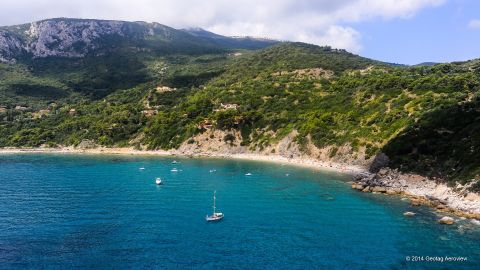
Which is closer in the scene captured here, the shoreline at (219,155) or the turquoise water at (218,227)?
the turquoise water at (218,227)

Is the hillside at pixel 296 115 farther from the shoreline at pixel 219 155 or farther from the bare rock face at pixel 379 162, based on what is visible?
the shoreline at pixel 219 155

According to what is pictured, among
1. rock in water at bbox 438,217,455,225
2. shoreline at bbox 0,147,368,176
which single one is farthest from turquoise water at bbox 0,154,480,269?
shoreline at bbox 0,147,368,176

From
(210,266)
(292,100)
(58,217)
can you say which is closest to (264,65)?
(292,100)

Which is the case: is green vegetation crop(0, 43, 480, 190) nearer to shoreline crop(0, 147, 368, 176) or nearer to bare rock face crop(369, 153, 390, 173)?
bare rock face crop(369, 153, 390, 173)

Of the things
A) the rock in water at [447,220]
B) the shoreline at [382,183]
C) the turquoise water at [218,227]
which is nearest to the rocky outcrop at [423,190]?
the shoreline at [382,183]

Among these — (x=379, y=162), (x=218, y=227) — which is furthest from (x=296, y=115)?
(x=218, y=227)

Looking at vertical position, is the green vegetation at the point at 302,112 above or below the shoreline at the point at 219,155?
above

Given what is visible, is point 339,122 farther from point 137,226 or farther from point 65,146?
point 65,146
